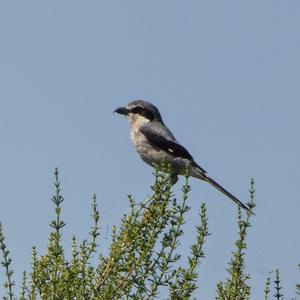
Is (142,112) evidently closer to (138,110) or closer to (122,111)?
(138,110)

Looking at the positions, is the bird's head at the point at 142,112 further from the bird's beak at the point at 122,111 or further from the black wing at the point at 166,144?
the black wing at the point at 166,144

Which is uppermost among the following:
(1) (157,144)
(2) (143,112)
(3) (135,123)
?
Answer: (2) (143,112)

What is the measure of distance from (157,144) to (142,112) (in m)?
0.92

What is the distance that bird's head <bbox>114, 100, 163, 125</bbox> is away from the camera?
33.9 ft

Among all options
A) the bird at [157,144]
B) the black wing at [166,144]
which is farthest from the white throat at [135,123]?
the black wing at [166,144]

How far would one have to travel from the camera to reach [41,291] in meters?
4.85

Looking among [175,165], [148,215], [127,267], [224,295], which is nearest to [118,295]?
[127,267]

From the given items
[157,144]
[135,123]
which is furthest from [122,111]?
[157,144]

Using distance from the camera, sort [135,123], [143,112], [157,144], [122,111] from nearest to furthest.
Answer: [157,144]
[135,123]
[143,112]
[122,111]

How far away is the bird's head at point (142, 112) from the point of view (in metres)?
10.3

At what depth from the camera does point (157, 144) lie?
9.57 meters

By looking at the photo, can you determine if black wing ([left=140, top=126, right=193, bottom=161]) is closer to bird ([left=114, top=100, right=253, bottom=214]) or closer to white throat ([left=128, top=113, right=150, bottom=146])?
bird ([left=114, top=100, right=253, bottom=214])

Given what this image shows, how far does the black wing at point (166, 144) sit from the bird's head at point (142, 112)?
0.58 meters

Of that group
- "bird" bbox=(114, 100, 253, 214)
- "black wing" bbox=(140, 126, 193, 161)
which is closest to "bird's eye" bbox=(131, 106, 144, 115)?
"bird" bbox=(114, 100, 253, 214)
